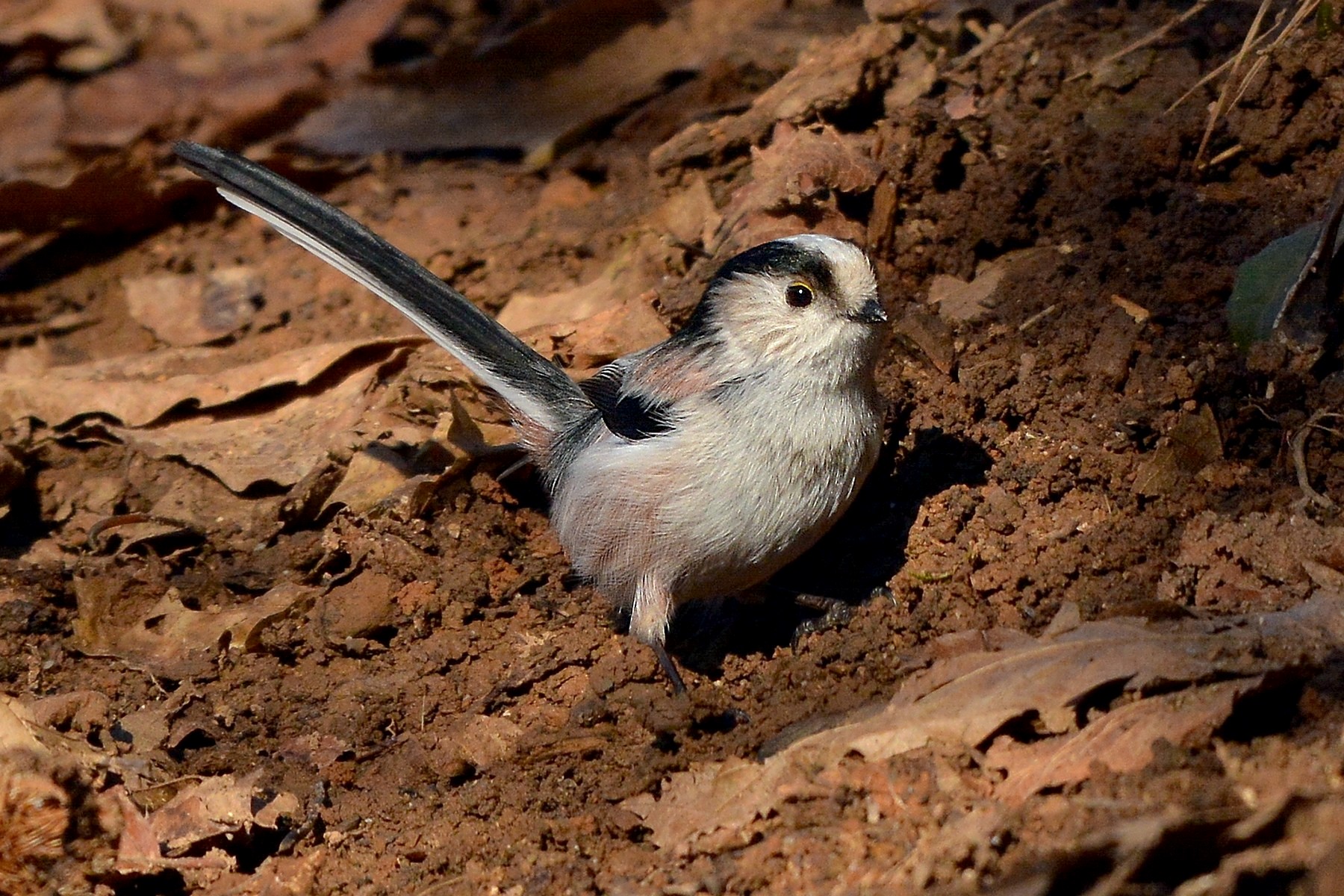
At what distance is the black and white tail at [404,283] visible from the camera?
3955 mm

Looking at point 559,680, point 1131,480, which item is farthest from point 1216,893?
point 559,680

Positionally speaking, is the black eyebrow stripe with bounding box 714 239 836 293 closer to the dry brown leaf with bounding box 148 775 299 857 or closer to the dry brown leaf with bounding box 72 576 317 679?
the dry brown leaf with bounding box 72 576 317 679

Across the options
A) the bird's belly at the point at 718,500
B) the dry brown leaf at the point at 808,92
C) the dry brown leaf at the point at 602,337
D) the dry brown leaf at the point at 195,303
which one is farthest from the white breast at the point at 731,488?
the dry brown leaf at the point at 195,303

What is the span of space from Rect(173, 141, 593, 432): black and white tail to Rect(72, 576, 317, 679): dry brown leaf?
928 mm

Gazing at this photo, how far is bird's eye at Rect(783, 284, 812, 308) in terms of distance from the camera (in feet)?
11.8

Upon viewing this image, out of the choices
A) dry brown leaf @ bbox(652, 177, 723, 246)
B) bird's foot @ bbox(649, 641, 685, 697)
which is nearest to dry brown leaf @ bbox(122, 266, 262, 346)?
dry brown leaf @ bbox(652, 177, 723, 246)

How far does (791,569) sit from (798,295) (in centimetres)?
97

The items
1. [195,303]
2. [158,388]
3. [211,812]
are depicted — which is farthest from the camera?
[195,303]

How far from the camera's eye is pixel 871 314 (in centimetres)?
350

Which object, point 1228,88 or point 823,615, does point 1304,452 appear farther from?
point 823,615

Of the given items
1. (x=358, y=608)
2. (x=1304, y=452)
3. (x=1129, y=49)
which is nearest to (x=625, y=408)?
(x=358, y=608)

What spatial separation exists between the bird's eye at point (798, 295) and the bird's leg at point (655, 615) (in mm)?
895

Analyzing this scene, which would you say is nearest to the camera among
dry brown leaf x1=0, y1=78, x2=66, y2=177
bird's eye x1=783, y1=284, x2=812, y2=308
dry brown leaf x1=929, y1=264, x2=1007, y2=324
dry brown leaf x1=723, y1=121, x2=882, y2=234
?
bird's eye x1=783, y1=284, x2=812, y2=308

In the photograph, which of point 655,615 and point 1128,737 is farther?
point 655,615
